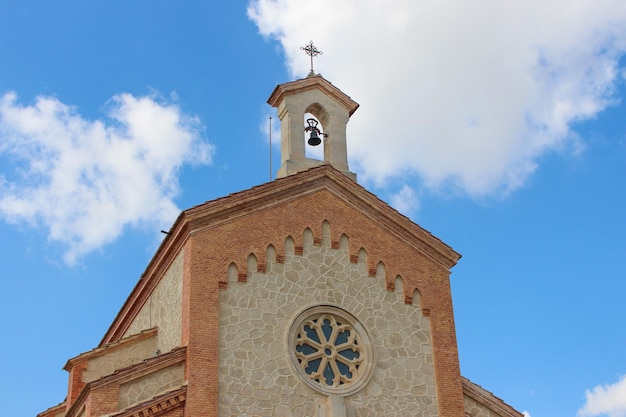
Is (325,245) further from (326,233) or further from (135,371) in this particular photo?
(135,371)

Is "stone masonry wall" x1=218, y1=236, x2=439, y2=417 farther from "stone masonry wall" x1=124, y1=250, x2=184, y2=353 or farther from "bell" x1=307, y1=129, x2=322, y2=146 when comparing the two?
"bell" x1=307, y1=129, x2=322, y2=146

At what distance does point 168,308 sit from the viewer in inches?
830

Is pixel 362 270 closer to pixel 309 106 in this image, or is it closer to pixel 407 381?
pixel 407 381

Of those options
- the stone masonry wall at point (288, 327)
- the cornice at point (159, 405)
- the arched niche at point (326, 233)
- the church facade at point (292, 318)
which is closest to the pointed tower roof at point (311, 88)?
the church facade at point (292, 318)

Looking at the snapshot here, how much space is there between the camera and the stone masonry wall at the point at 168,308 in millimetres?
20422

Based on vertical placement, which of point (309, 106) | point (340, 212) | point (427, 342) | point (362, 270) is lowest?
point (427, 342)

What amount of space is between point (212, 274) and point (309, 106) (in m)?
6.15

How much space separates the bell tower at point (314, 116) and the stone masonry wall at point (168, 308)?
3926 mm

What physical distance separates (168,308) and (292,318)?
296cm

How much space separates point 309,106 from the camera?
950 inches

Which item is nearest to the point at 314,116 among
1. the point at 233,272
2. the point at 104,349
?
the point at 233,272

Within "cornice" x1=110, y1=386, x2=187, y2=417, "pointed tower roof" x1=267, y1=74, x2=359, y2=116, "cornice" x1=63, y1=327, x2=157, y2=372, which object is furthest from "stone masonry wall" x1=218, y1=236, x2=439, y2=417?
"pointed tower roof" x1=267, y1=74, x2=359, y2=116

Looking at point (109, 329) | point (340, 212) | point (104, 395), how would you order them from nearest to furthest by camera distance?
1. point (104, 395)
2. point (340, 212)
3. point (109, 329)

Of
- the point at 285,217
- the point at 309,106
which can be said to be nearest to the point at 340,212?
the point at 285,217
